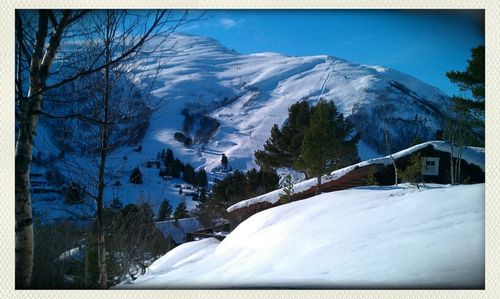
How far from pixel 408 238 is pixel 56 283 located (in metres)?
2.82

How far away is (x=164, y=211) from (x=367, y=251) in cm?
227

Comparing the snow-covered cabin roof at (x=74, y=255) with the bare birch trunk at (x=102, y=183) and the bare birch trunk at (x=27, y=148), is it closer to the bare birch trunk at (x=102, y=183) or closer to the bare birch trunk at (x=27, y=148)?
the bare birch trunk at (x=102, y=183)

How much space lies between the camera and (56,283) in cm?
340

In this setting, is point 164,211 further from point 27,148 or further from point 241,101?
point 27,148

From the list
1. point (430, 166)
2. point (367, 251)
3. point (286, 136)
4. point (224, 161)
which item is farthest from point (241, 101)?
point (430, 166)

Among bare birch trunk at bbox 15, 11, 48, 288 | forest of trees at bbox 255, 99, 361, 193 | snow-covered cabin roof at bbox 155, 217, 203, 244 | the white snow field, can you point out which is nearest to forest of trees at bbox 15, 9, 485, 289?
bare birch trunk at bbox 15, 11, 48, 288

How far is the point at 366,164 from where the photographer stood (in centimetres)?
542

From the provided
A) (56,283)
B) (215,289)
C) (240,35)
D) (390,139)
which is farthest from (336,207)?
(56,283)

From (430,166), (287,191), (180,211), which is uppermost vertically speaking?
(430,166)

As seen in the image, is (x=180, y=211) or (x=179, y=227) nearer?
(x=180, y=211)

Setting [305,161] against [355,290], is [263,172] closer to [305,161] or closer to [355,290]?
[305,161]

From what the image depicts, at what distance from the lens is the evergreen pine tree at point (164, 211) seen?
4371mm

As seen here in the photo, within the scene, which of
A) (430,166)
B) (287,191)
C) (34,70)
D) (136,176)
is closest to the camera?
(34,70)

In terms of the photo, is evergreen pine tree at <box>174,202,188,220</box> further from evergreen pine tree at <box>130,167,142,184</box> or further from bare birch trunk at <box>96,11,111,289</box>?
bare birch trunk at <box>96,11,111,289</box>
